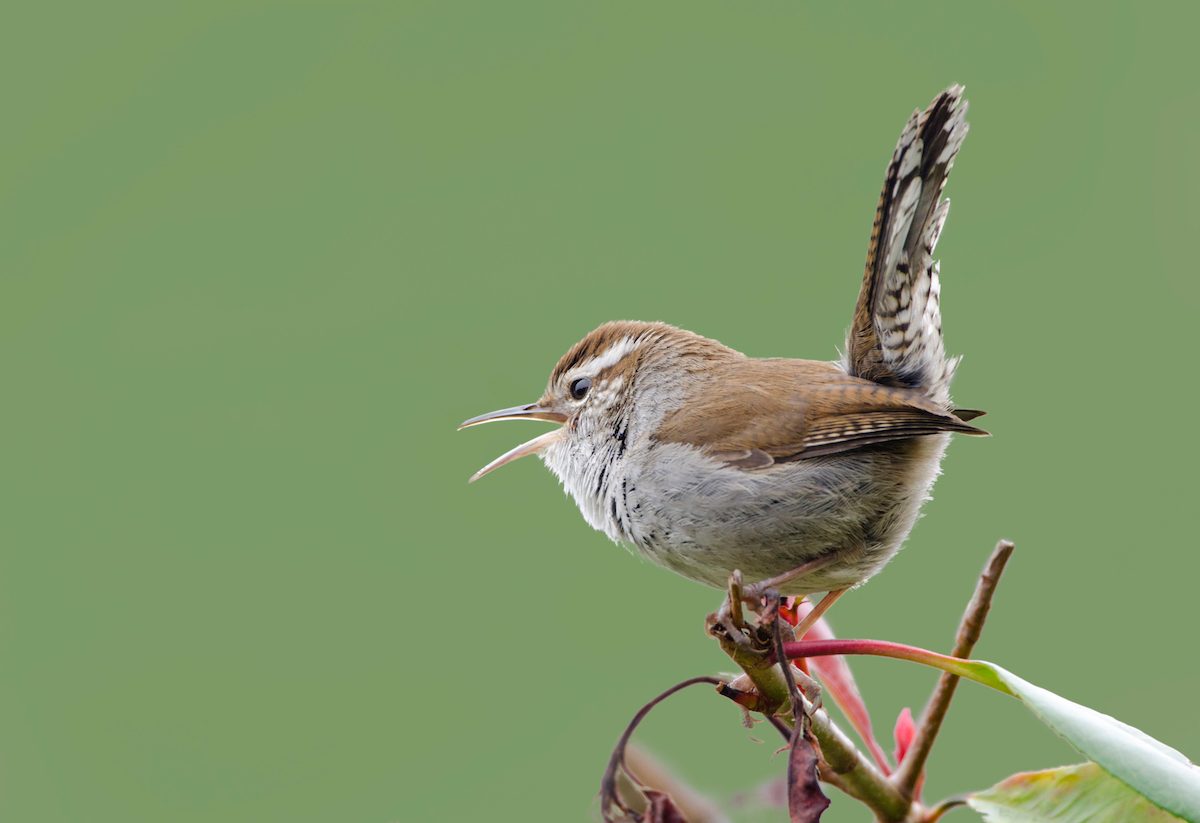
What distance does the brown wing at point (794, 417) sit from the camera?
2.86 metres

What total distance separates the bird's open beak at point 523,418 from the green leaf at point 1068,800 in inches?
69.5

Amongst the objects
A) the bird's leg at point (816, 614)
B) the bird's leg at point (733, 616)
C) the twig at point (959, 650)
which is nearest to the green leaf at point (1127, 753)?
the twig at point (959, 650)

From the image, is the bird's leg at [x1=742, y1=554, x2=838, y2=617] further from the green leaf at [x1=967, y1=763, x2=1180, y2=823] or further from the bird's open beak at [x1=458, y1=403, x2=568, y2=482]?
the bird's open beak at [x1=458, y1=403, x2=568, y2=482]

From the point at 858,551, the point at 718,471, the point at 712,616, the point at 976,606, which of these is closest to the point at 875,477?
the point at 858,551

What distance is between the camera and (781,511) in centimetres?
288

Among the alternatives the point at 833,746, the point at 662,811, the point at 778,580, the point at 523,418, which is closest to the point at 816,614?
the point at 778,580

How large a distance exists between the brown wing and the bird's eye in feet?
1.70

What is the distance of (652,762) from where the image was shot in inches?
98.6

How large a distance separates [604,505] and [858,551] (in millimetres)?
708

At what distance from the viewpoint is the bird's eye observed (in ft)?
12.2

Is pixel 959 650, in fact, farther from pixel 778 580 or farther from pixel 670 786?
pixel 670 786

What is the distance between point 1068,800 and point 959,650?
35cm

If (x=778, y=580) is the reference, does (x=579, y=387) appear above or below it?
above

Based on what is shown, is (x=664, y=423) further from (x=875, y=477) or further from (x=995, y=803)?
(x=995, y=803)
